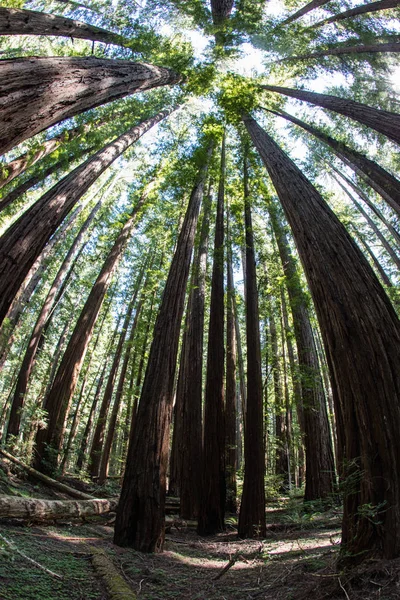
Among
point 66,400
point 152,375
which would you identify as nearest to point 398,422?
point 152,375

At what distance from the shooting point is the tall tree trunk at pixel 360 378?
2.03m

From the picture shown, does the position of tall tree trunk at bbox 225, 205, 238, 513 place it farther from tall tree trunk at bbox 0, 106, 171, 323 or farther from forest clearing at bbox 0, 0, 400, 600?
tall tree trunk at bbox 0, 106, 171, 323

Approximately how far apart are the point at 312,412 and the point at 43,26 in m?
10.6

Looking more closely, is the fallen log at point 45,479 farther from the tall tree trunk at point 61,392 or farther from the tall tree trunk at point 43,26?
the tall tree trunk at point 43,26

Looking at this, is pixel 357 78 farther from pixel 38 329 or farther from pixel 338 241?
pixel 38 329

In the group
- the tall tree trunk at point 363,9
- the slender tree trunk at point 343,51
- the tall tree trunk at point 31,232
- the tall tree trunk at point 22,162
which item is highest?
the tall tree trunk at point 363,9

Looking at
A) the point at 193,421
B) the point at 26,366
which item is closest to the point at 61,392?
the point at 26,366

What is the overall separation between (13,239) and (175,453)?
9.19 meters

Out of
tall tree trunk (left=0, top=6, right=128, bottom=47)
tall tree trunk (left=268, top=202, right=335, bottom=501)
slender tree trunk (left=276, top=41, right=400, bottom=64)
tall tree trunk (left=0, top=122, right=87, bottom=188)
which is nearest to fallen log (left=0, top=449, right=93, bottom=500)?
tall tree trunk (left=268, top=202, right=335, bottom=501)

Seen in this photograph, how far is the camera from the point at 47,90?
2.76 metres

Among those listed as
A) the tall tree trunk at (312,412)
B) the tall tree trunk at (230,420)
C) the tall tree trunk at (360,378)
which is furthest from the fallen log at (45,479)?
the tall tree trunk at (360,378)

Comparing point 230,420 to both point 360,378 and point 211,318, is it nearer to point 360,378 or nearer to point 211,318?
point 211,318

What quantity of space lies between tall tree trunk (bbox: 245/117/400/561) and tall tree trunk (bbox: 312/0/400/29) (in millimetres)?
8867

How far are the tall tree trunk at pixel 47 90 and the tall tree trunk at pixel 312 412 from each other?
5184 millimetres
